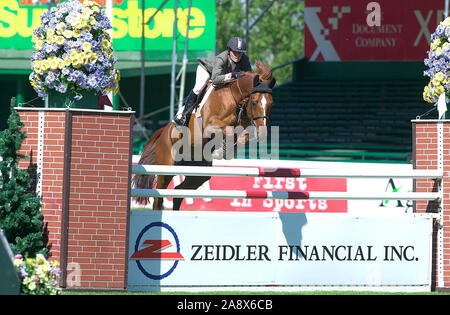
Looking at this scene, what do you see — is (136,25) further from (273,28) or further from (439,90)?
(273,28)

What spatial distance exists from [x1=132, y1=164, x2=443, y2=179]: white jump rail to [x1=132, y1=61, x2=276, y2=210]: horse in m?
0.97

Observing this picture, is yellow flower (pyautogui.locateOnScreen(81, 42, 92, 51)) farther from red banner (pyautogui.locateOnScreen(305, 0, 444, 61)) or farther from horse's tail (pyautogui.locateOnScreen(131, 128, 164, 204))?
red banner (pyautogui.locateOnScreen(305, 0, 444, 61))

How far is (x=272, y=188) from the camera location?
1495 centimetres

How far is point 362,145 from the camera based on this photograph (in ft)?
74.6

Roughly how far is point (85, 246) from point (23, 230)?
→ 0.56 metres

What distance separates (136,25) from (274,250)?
17.4 metres

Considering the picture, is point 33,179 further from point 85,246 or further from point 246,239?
point 246,239

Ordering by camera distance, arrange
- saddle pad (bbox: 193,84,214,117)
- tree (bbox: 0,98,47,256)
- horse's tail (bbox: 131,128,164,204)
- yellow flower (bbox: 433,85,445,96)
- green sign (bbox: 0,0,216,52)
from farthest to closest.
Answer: green sign (bbox: 0,0,216,52) → horse's tail (bbox: 131,128,164,204) → saddle pad (bbox: 193,84,214,117) → yellow flower (bbox: 433,85,445,96) → tree (bbox: 0,98,47,256)

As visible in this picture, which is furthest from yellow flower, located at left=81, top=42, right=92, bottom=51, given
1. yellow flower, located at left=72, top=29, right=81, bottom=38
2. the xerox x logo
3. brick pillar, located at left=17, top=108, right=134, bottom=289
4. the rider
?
the rider

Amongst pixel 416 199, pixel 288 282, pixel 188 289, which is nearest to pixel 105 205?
pixel 188 289

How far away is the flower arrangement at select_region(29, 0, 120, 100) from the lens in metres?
7.94

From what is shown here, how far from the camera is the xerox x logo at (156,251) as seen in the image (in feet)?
26.3

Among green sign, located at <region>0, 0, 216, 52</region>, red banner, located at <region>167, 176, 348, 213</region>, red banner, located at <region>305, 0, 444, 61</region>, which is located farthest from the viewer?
red banner, located at <region>305, 0, 444, 61</region>

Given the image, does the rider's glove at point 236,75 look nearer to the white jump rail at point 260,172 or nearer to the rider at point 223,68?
the rider at point 223,68
